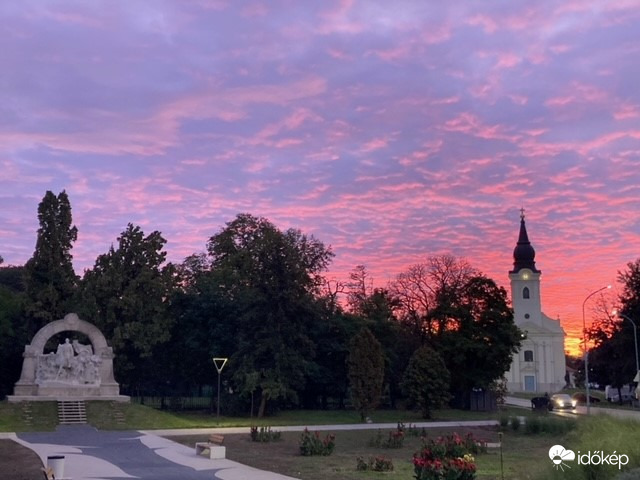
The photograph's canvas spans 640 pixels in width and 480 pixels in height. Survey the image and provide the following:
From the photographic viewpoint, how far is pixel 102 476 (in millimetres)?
17891

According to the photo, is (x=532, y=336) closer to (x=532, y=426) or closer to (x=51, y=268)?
(x=51, y=268)

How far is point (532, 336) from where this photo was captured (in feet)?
326

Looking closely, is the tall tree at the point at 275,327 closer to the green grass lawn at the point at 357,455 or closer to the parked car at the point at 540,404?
the green grass lawn at the point at 357,455

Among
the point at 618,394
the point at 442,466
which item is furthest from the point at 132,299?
the point at 618,394

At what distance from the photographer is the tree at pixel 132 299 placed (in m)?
45.7

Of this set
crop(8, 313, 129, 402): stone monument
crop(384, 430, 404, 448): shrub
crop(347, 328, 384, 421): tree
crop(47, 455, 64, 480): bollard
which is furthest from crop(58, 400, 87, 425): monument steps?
crop(47, 455, 64, 480): bollard

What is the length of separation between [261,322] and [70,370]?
421 inches

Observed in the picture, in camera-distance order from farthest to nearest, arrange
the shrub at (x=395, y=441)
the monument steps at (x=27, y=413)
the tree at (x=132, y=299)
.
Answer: the tree at (x=132, y=299) < the monument steps at (x=27, y=413) < the shrub at (x=395, y=441)

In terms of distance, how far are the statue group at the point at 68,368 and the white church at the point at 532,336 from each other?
66.4 meters

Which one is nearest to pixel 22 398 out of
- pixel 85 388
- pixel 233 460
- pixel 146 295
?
pixel 85 388

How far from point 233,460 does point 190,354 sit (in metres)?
26.4

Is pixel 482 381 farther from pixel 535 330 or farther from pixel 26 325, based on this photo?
pixel 535 330

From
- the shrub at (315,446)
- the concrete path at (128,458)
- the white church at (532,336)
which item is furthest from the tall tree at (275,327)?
the white church at (532,336)

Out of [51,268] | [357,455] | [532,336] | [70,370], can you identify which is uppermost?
[51,268]
